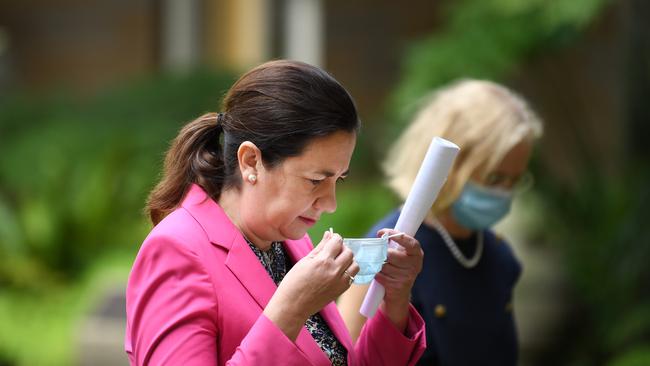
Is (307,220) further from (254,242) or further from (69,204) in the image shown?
(69,204)

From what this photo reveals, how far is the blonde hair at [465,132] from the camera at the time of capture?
2951 mm

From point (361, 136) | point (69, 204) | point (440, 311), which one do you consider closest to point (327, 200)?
point (440, 311)

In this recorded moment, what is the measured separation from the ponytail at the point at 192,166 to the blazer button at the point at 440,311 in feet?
3.01

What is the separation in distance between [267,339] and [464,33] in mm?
5232

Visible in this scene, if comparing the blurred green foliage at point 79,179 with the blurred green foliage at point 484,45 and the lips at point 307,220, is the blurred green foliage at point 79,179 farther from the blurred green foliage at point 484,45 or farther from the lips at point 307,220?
the lips at point 307,220

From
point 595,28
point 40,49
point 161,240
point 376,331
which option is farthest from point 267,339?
point 40,49

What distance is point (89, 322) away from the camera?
6383 millimetres

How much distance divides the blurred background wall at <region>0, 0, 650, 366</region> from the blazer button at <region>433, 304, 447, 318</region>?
9.10 feet

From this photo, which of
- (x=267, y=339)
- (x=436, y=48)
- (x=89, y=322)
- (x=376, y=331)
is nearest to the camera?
(x=267, y=339)

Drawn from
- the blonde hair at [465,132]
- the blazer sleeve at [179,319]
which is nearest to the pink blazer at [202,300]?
the blazer sleeve at [179,319]

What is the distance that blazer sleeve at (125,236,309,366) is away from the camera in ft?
6.32

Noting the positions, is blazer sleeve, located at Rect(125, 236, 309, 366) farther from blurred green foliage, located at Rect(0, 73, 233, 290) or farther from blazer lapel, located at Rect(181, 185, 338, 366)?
blurred green foliage, located at Rect(0, 73, 233, 290)

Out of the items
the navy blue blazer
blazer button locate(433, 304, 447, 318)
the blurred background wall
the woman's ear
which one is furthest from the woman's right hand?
the blurred background wall

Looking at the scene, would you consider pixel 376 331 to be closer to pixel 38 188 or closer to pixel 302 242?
pixel 302 242
